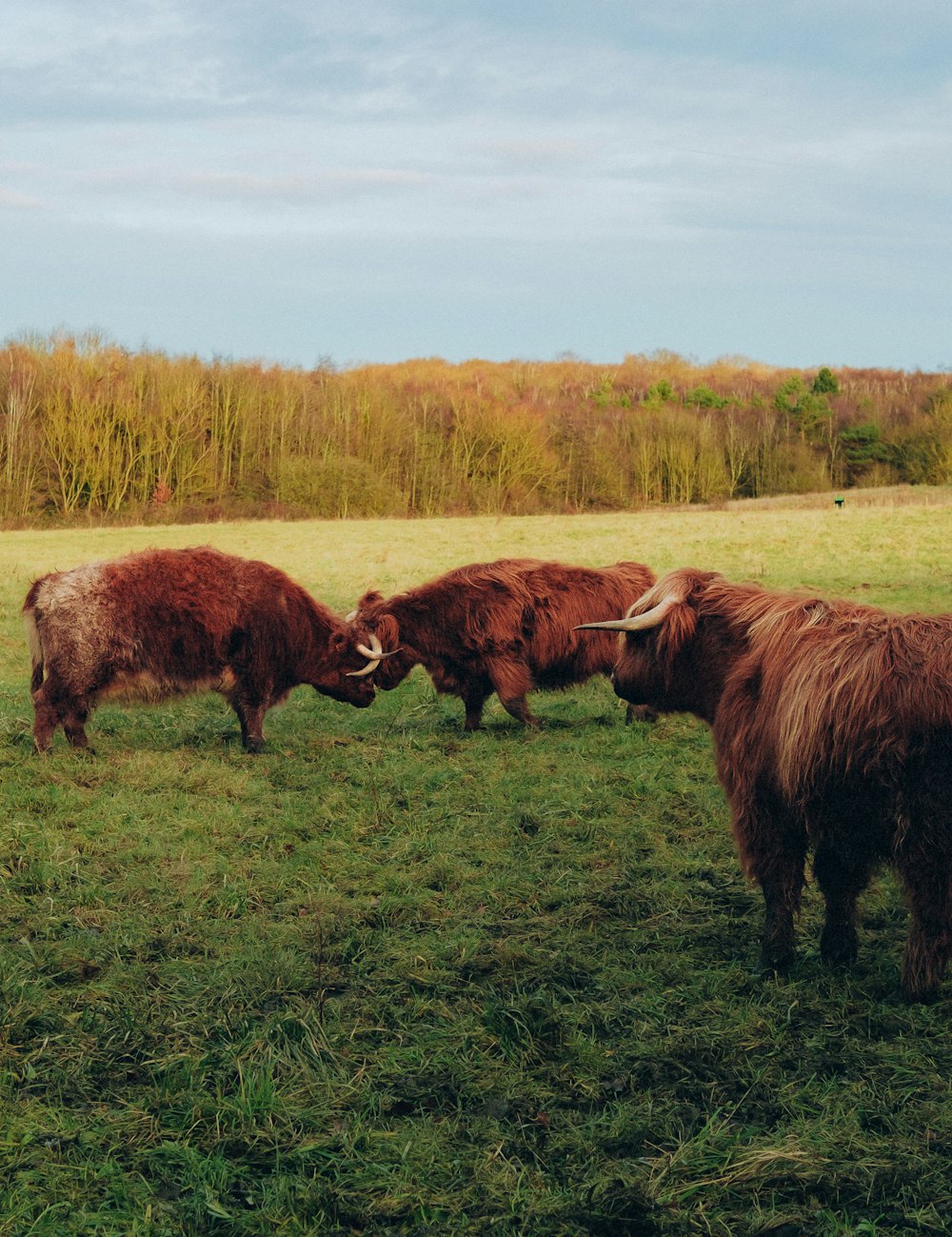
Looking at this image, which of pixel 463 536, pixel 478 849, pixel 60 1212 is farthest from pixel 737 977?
pixel 463 536

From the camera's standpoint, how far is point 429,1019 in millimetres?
4039

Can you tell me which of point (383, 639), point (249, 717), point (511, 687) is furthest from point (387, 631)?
point (249, 717)

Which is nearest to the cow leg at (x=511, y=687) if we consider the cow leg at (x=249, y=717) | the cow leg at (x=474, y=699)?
the cow leg at (x=474, y=699)

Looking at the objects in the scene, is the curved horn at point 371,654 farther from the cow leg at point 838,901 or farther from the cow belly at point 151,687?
the cow leg at point 838,901

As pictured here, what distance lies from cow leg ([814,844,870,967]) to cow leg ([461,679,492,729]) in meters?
5.29

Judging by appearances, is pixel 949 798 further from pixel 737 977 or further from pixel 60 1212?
pixel 60 1212

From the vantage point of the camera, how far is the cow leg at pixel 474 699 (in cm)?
966

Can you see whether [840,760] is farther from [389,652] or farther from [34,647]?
[34,647]

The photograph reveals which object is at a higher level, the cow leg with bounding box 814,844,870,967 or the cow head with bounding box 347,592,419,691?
the cow head with bounding box 347,592,419,691

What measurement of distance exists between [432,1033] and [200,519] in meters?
42.5

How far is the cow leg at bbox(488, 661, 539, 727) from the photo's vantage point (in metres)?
9.45

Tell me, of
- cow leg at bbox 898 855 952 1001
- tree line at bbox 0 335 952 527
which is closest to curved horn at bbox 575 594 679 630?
cow leg at bbox 898 855 952 1001

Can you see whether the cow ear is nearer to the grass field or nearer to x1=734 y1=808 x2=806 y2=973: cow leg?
A: the grass field

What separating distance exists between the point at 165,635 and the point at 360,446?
4154 cm
